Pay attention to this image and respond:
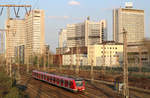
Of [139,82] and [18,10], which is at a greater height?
[18,10]

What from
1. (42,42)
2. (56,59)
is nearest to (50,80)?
(56,59)

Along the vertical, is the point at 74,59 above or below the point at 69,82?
above

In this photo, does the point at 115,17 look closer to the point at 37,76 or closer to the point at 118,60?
the point at 118,60

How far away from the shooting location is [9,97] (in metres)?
18.8

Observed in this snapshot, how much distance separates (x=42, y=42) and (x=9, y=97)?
541 ft

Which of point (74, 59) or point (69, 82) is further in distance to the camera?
point (74, 59)

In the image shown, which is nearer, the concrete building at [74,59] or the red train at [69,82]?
the red train at [69,82]

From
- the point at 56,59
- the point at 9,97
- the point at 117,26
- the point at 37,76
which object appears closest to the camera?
the point at 9,97

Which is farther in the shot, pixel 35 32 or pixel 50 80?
pixel 35 32

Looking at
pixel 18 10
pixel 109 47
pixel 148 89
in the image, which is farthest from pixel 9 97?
pixel 109 47

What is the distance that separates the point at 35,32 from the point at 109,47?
8894cm

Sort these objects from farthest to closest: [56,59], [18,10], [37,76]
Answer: [56,59]
[37,76]
[18,10]

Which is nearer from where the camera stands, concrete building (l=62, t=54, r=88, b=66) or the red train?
the red train

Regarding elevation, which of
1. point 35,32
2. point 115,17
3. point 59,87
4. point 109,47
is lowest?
point 59,87
